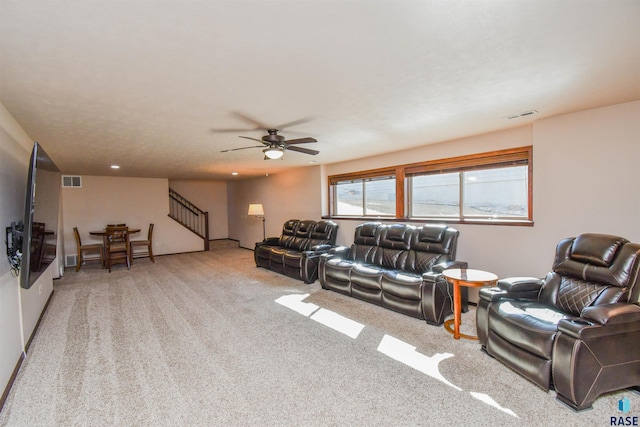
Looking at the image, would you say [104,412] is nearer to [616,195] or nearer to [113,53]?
[113,53]

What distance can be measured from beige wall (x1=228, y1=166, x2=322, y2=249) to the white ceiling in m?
3.51

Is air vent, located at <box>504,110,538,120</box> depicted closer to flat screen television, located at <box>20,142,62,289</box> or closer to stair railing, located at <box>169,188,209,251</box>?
flat screen television, located at <box>20,142,62,289</box>

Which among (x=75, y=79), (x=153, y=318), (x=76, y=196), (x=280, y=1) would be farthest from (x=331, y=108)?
(x=76, y=196)

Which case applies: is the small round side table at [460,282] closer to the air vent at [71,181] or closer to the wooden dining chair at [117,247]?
the wooden dining chair at [117,247]

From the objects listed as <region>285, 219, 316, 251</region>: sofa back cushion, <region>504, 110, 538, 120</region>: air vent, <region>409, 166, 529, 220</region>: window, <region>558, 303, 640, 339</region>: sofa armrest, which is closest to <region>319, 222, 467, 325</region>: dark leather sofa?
<region>409, 166, 529, 220</region>: window

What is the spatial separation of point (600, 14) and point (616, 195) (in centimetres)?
230

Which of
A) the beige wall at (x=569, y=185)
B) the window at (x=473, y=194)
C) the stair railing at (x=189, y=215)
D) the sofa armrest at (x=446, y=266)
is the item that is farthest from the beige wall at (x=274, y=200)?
the beige wall at (x=569, y=185)

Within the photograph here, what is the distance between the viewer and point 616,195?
3.03 metres

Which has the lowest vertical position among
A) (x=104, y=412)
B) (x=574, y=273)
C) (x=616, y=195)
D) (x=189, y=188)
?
(x=104, y=412)

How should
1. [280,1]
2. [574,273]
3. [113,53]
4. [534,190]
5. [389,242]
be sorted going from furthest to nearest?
[389,242]
[534,190]
[574,273]
[113,53]
[280,1]

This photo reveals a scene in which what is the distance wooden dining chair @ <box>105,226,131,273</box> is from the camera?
6888 millimetres

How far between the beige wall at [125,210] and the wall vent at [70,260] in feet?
0.50

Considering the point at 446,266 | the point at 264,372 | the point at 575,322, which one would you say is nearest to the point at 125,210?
the point at 264,372

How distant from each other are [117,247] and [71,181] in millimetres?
2419
